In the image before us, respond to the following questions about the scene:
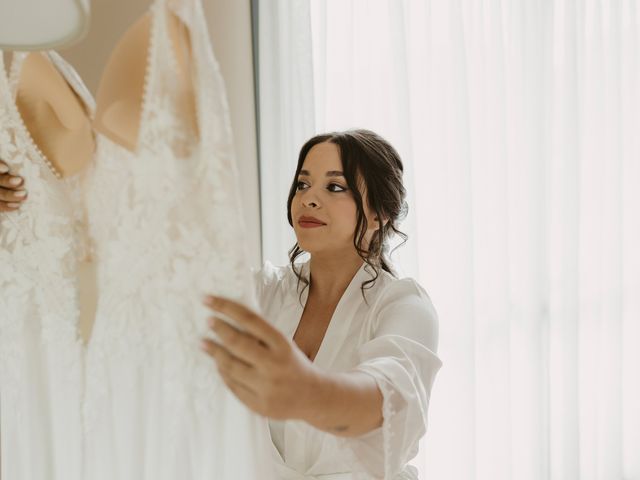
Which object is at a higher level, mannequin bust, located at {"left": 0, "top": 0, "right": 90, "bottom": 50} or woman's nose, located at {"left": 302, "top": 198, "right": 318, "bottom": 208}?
mannequin bust, located at {"left": 0, "top": 0, "right": 90, "bottom": 50}

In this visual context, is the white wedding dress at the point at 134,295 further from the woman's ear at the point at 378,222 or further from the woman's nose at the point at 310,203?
the woman's ear at the point at 378,222

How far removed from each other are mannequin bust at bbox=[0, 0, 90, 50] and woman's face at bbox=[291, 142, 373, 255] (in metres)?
0.81

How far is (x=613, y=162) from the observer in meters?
2.17

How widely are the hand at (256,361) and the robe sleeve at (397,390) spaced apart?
23 cm

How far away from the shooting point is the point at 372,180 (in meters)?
1.56

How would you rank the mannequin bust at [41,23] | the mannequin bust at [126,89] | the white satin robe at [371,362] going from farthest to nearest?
the white satin robe at [371,362] → the mannequin bust at [126,89] → the mannequin bust at [41,23]

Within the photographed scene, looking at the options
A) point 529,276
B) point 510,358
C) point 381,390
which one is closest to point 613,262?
point 529,276

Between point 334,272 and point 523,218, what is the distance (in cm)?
81

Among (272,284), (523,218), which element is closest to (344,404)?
(272,284)

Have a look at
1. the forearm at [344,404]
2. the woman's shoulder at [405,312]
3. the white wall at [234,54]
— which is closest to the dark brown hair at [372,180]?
the woman's shoulder at [405,312]

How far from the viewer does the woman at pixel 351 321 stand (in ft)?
3.23

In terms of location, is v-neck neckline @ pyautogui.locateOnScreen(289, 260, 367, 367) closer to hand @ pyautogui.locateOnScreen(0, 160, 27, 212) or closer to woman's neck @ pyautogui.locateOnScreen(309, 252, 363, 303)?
woman's neck @ pyautogui.locateOnScreen(309, 252, 363, 303)

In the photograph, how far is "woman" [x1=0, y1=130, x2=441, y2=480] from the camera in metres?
0.91

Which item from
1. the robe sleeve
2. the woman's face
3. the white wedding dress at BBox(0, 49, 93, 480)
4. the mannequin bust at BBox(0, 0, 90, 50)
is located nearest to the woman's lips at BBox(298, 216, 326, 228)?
the woman's face
